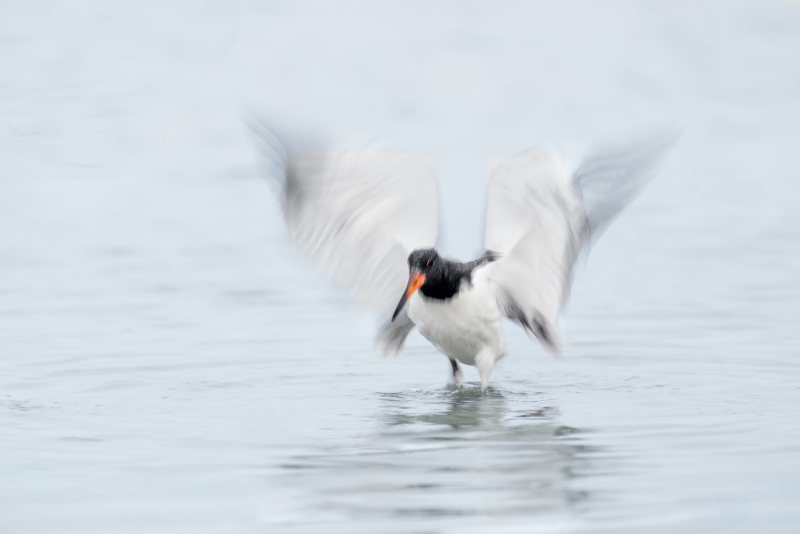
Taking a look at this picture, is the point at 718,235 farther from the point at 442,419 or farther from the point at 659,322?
the point at 442,419

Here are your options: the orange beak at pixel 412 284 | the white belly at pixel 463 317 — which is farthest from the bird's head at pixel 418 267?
the white belly at pixel 463 317

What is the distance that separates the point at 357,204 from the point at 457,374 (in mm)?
1415

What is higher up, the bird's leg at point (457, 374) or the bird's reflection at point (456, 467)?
the bird's leg at point (457, 374)

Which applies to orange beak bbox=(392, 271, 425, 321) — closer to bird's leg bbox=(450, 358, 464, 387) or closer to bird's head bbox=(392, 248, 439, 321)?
bird's head bbox=(392, 248, 439, 321)

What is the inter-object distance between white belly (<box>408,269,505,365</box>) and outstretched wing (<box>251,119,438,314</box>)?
1.25 ft

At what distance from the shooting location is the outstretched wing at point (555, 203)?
25.7ft

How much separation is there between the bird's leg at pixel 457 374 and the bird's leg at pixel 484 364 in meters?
0.32

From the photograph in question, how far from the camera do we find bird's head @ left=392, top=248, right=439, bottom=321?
8.12 metres

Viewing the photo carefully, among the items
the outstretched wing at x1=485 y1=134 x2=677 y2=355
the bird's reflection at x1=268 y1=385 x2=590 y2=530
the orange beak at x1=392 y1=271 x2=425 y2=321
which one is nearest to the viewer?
the bird's reflection at x1=268 y1=385 x2=590 y2=530

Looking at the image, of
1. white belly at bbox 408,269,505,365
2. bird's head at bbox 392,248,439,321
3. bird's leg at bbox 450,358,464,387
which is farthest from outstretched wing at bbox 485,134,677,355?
bird's leg at bbox 450,358,464,387

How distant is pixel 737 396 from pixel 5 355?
512 cm

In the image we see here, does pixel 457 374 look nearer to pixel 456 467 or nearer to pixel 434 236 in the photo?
pixel 434 236

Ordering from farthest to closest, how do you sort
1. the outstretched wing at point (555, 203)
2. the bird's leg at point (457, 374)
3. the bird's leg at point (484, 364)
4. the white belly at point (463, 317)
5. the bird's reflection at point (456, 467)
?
1. the bird's leg at point (457, 374)
2. the bird's leg at point (484, 364)
3. the white belly at point (463, 317)
4. the outstretched wing at point (555, 203)
5. the bird's reflection at point (456, 467)

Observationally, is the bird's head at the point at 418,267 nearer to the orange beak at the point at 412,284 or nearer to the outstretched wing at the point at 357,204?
the orange beak at the point at 412,284
